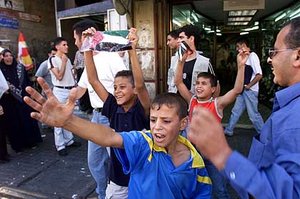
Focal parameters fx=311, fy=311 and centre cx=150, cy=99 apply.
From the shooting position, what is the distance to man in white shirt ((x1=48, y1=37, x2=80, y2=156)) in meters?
4.89

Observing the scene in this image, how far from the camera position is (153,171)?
177 centimetres

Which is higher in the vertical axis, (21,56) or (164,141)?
(21,56)

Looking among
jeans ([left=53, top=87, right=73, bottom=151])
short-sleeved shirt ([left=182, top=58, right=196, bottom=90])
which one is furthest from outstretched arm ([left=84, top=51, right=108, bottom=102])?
jeans ([left=53, top=87, right=73, bottom=151])

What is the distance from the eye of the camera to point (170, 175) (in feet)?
5.83

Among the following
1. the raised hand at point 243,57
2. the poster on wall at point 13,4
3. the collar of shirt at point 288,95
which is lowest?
the collar of shirt at point 288,95

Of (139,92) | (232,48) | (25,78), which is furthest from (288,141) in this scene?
(232,48)

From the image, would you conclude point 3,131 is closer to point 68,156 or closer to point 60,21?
point 68,156

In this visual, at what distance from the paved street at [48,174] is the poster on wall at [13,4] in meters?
4.11

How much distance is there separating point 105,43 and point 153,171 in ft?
3.42

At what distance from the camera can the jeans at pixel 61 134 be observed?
189 inches

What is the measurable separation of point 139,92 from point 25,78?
356 cm

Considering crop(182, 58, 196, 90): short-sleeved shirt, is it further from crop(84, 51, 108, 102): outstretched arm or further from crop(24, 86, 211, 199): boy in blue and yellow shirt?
crop(24, 86, 211, 199): boy in blue and yellow shirt

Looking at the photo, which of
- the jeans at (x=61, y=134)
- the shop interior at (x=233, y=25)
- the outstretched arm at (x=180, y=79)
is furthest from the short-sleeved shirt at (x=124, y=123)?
the shop interior at (x=233, y=25)

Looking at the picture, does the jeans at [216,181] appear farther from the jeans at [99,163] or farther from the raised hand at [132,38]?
the raised hand at [132,38]
